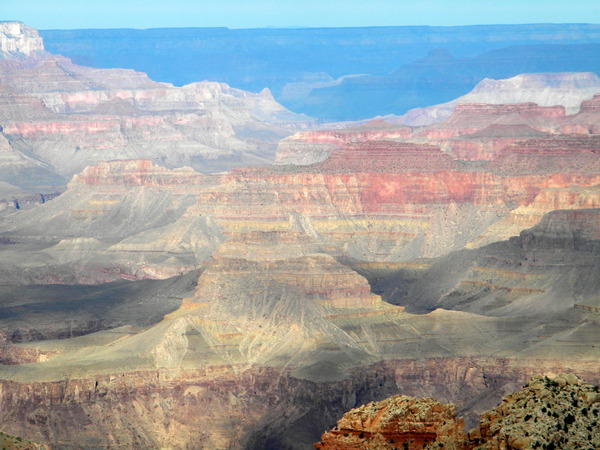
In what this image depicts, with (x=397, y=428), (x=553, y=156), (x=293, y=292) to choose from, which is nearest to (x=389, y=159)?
(x=553, y=156)

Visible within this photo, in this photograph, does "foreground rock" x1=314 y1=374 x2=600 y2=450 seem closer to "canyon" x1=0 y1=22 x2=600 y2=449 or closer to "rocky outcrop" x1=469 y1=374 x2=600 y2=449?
"rocky outcrop" x1=469 y1=374 x2=600 y2=449

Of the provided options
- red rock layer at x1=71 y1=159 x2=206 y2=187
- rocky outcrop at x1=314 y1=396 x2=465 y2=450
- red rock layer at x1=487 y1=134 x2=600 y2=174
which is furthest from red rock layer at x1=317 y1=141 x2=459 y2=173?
rocky outcrop at x1=314 y1=396 x2=465 y2=450

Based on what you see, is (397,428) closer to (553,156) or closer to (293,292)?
(293,292)

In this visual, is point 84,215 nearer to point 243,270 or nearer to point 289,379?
point 243,270

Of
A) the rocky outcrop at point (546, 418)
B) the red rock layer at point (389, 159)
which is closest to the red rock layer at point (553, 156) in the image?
the red rock layer at point (389, 159)

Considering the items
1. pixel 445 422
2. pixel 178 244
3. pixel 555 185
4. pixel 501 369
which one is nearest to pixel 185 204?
pixel 178 244

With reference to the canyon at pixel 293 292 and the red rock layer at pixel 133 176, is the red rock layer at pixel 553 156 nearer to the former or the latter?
the canyon at pixel 293 292
